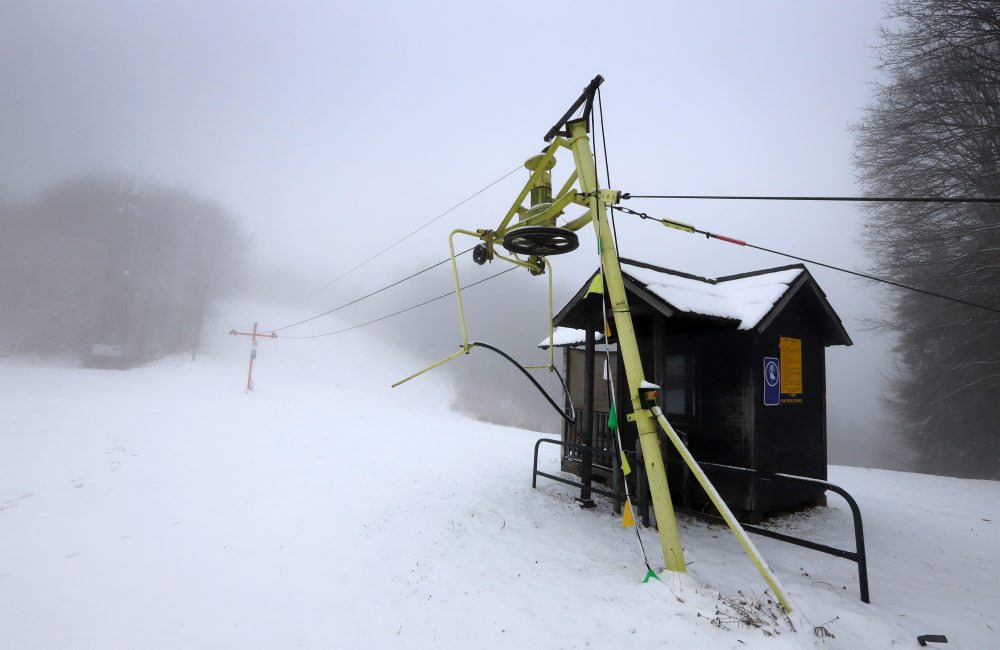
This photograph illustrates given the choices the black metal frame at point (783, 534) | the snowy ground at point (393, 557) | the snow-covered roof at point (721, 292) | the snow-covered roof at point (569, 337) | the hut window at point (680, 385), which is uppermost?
the snow-covered roof at point (721, 292)

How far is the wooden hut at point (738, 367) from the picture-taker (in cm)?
584

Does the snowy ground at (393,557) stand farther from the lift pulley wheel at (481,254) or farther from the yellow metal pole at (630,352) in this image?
the lift pulley wheel at (481,254)

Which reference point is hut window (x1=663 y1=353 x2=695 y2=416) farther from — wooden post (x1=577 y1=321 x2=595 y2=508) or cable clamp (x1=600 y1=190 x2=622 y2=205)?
cable clamp (x1=600 y1=190 x2=622 y2=205)

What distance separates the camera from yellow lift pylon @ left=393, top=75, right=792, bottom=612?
11.8ft

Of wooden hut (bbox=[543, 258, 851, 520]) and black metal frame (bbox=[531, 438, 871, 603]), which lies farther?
wooden hut (bbox=[543, 258, 851, 520])

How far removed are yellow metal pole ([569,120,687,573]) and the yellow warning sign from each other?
400 centimetres

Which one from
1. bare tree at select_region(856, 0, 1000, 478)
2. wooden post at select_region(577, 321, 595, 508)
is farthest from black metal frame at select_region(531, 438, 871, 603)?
bare tree at select_region(856, 0, 1000, 478)

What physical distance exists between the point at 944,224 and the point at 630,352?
63.2 feet

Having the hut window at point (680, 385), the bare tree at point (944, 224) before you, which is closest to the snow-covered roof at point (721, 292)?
the hut window at point (680, 385)

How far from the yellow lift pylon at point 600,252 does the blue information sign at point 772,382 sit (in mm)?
2857

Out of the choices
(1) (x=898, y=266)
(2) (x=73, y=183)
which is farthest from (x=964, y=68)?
(2) (x=73, y=183)

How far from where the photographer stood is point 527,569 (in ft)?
14.2

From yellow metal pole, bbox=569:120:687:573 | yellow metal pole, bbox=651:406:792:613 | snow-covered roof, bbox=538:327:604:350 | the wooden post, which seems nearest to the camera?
yellow metal pole, bbox=651:406:792:613

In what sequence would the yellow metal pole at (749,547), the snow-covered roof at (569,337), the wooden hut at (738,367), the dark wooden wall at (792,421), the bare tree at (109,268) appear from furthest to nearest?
the bare tree at (109,268) < the snow-covered roof at (569,337) < the dark wooden wall at (792,421) < the wooden hut at (738,367) < the yellow metal pole at (749,547)
